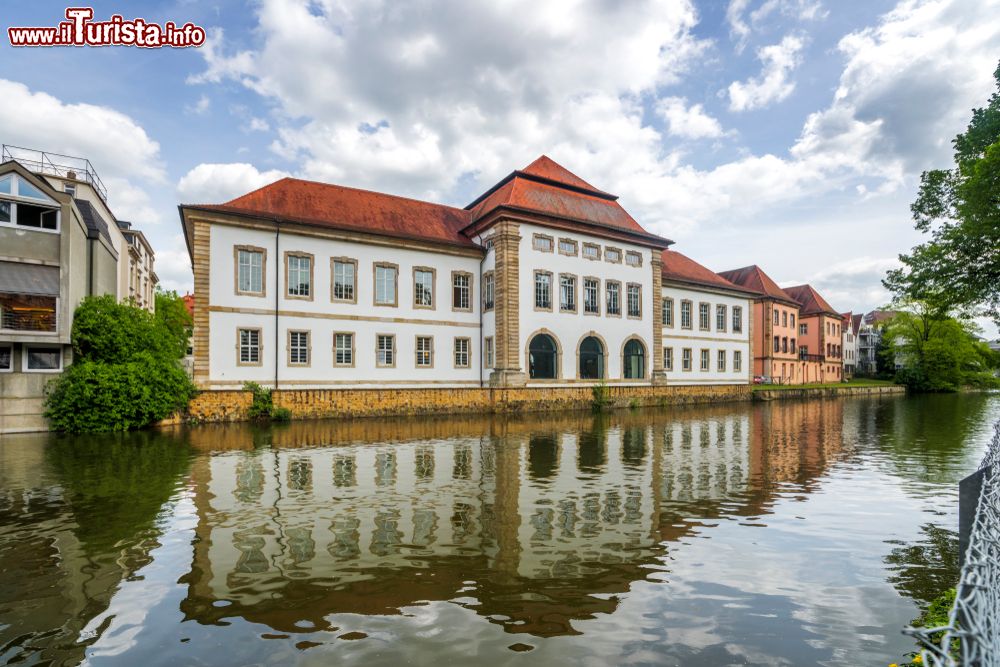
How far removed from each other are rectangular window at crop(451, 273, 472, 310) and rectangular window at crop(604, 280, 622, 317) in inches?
344

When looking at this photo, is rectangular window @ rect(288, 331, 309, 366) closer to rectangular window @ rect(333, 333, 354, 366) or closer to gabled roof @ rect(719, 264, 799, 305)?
rectangular window @ rect(333, 333, 354, 366)

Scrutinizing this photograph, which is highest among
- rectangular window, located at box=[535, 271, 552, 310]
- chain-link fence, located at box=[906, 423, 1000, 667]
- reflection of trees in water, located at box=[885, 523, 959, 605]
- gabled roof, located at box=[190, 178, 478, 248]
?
gabled roof, located at box=[190, 178, 478, 248]

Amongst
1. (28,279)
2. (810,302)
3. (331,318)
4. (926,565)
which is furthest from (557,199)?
(810,302)

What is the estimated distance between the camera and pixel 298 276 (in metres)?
27.0

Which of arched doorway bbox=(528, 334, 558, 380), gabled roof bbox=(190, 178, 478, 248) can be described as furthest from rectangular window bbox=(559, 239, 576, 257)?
gabled roof bbox=(190, 178, 478, 248)

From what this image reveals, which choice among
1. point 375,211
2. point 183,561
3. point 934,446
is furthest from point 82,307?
point 934,446

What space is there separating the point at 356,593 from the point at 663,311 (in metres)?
36.9

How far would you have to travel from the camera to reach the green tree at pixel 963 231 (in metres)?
18.4

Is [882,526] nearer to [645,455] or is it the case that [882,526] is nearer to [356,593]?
[645,455]

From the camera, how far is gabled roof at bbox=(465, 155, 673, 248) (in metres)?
31.9

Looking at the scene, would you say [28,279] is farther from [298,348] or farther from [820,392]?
[820,392]

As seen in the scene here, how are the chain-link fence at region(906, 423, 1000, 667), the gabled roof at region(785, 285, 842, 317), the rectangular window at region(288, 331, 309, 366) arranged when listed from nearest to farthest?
the chain-link fence at region(906, 423, 1000, 667)
the rectangular window at region(288, 331, 309, 366)
the gabled roof at region(785, 285, 842, 317)

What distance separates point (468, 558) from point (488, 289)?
25714 millimetres

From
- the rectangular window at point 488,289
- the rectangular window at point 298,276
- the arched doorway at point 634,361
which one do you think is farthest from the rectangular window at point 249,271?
the arched doorway at point 634,361
